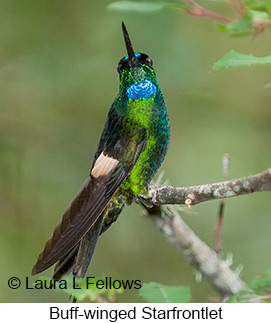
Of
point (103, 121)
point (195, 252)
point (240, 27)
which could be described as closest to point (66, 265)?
point (195, 252)

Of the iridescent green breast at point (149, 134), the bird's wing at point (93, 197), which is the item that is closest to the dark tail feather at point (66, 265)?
the bird's wing at point (93, 197)

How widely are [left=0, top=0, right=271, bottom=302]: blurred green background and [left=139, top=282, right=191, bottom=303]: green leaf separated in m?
2.23

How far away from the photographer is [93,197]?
204 centimetres

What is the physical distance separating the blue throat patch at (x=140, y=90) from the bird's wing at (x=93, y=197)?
135 millimetres

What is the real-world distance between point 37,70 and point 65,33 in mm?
435

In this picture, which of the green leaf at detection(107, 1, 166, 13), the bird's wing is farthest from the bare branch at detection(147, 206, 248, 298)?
the green leaf at detection(107, 1, 166, 13)

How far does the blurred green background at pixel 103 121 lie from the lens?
3.99m

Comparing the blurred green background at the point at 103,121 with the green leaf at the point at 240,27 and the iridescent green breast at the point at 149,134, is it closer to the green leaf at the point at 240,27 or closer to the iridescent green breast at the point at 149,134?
the iridescent green breast at the point at 149,134

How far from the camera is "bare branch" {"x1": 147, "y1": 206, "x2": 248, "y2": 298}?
240cm

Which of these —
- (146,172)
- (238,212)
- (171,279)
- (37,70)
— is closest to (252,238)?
(238,212)

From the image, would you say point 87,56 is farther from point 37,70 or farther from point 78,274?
point 78,274

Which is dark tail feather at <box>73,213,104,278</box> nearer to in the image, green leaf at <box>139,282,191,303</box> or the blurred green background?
green leaf at <box>139,282,191,303</box>

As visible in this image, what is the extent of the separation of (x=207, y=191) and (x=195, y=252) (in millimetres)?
688

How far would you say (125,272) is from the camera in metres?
4.20
